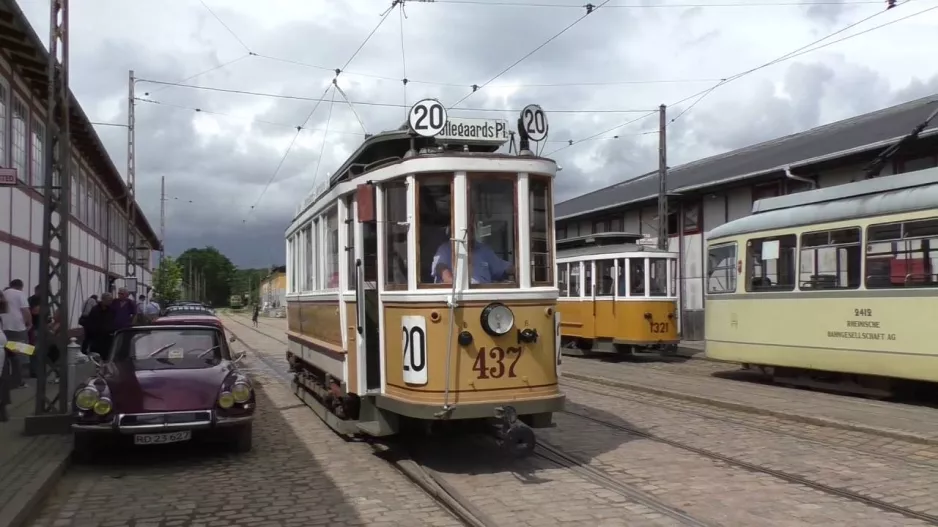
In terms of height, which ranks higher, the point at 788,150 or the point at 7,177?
the point at 788,150

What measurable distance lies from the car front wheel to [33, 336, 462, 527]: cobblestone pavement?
0.29 ft

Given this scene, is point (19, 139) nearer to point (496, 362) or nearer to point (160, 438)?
point (160, 438)

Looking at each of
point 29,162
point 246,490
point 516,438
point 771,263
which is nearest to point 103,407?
point 246,490

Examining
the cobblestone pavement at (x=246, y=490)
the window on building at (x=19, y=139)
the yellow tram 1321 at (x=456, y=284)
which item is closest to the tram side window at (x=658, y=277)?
the cobblestone pavement at (x=246, y=490)

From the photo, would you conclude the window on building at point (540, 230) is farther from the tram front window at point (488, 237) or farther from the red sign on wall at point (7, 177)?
the red sign on wall at point (7, 177)

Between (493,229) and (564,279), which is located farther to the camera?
(564,279)

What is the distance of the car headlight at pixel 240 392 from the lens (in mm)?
8484

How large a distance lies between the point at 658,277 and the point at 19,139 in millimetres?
14630

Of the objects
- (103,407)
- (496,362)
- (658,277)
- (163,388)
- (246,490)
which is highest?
(658,277)

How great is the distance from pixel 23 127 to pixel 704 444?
15933mm

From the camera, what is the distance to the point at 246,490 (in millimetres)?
Answer: 7285

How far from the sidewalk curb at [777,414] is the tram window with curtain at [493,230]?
4927mm

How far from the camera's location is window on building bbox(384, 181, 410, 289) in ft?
25.8

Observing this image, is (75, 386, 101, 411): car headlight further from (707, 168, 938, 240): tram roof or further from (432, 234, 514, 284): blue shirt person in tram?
(707, 168, 938, 240): tram roof
